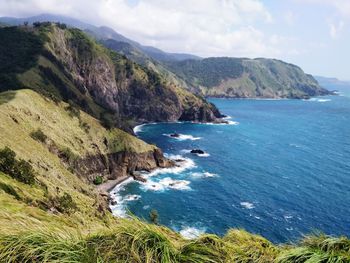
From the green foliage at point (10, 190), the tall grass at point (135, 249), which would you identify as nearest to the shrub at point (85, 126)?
the green foliage at point (10, 190)

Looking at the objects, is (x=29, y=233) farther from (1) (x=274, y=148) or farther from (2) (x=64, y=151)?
(1) (x=274, y=148)

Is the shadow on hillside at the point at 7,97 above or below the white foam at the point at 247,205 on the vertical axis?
above

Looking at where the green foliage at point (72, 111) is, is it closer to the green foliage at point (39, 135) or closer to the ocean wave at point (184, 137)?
the green foliage at point (39, 135)

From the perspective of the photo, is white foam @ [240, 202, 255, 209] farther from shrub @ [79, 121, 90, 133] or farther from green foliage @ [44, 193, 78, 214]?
shrub @ [79, 121, 90, 133]

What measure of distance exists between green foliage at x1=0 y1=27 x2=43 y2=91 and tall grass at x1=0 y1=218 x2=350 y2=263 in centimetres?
12479

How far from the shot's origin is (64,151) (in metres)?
101

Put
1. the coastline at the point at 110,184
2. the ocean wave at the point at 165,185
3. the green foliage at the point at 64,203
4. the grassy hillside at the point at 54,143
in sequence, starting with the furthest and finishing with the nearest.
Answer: the ocean wave at the point at 165,185
the coastline at the point at 110,184
the grassy hillside at the point at 54,143
the green foliage at the point at 64,203

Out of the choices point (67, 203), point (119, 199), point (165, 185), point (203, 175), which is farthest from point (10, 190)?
point (203, 175)

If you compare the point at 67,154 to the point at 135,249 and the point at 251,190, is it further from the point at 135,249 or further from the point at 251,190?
the point at 135,249

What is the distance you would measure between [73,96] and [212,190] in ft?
244

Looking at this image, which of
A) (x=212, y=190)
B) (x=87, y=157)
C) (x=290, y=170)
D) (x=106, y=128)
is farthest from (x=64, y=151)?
(x=290, y=170)

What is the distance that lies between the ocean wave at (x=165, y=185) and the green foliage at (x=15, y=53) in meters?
53.3

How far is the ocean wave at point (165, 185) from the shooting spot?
107387 millimetres

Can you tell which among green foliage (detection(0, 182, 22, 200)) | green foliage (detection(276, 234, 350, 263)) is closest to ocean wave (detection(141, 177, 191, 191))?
green foliage (detection(0, 182, 22, 200))
